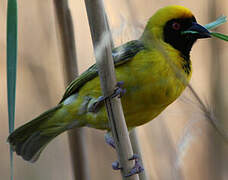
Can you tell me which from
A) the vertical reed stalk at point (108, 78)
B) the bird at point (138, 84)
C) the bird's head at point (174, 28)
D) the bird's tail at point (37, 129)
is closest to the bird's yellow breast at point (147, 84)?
the bird at point (138, 84)

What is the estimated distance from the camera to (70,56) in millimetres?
1854

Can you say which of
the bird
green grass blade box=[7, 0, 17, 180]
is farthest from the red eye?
green grass blade box=[7, 0, 17, 180]

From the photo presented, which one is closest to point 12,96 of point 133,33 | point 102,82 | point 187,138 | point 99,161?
point 102,82

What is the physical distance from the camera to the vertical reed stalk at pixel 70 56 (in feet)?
5.92

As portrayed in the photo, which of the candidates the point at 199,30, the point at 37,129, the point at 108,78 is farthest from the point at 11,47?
the point at 199,30

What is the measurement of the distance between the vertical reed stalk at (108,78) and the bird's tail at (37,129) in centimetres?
70

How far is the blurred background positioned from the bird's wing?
11 cm

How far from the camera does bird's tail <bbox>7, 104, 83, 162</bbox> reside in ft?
6.64

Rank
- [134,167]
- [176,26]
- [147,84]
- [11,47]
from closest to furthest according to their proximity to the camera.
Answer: [11,47]
[134,167]
[147,84]
[176,26]

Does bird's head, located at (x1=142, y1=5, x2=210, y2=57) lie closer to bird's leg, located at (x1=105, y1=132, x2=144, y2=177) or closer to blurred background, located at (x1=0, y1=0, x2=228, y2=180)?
blurred background, located at (x1=0, y1=0, x2=228, y2=180)

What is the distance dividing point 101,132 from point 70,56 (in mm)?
912

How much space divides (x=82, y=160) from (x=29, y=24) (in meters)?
1.18

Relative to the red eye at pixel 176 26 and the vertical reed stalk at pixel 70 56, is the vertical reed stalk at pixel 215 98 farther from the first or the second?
the vertical reed stalk at pixel 70 56

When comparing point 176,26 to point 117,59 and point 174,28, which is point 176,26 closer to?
point 174,28
